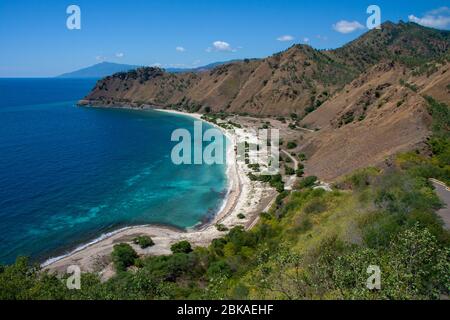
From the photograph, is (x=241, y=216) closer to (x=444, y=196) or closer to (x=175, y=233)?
(x=175, y=233)

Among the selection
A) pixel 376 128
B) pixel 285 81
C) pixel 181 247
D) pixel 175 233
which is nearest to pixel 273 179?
pixel 376 128

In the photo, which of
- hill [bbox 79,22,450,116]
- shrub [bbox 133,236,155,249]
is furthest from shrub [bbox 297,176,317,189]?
hill [bbox 79,22,450,116]

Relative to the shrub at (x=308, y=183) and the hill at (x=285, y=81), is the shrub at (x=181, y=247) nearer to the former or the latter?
the shrub at (x=308, y=183)

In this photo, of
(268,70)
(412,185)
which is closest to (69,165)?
(412,185)

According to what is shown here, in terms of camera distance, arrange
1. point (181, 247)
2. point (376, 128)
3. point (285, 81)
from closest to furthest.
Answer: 1. point (181, 247)
2. point (376, 128)
3. point (285, 81)

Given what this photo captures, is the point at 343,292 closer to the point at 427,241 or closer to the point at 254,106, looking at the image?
the point at 427,241

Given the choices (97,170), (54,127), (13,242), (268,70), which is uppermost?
(268,70)
